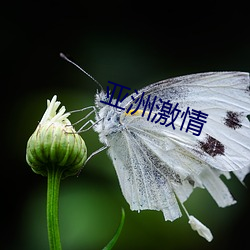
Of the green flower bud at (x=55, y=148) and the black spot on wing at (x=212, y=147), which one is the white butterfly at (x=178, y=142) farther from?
the green flower bud at (x=55, y=148)

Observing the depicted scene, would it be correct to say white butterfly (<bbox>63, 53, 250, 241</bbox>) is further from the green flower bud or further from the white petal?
the green flower bud

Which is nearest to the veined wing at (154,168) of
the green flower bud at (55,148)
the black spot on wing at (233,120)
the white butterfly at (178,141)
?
the white butterfly at (178,141)

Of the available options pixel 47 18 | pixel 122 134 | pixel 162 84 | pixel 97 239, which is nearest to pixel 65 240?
pixel 97 239

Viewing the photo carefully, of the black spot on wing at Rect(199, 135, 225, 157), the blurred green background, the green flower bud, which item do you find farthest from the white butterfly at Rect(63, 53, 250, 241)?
the blurred green background

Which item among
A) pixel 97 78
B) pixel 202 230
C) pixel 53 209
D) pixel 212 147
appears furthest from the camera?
pixel 97 78

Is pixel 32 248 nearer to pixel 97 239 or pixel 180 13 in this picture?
pixel 97 239

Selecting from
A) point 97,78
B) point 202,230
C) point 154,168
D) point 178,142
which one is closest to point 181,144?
point 178,142

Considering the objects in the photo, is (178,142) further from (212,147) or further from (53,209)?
(53,209)
